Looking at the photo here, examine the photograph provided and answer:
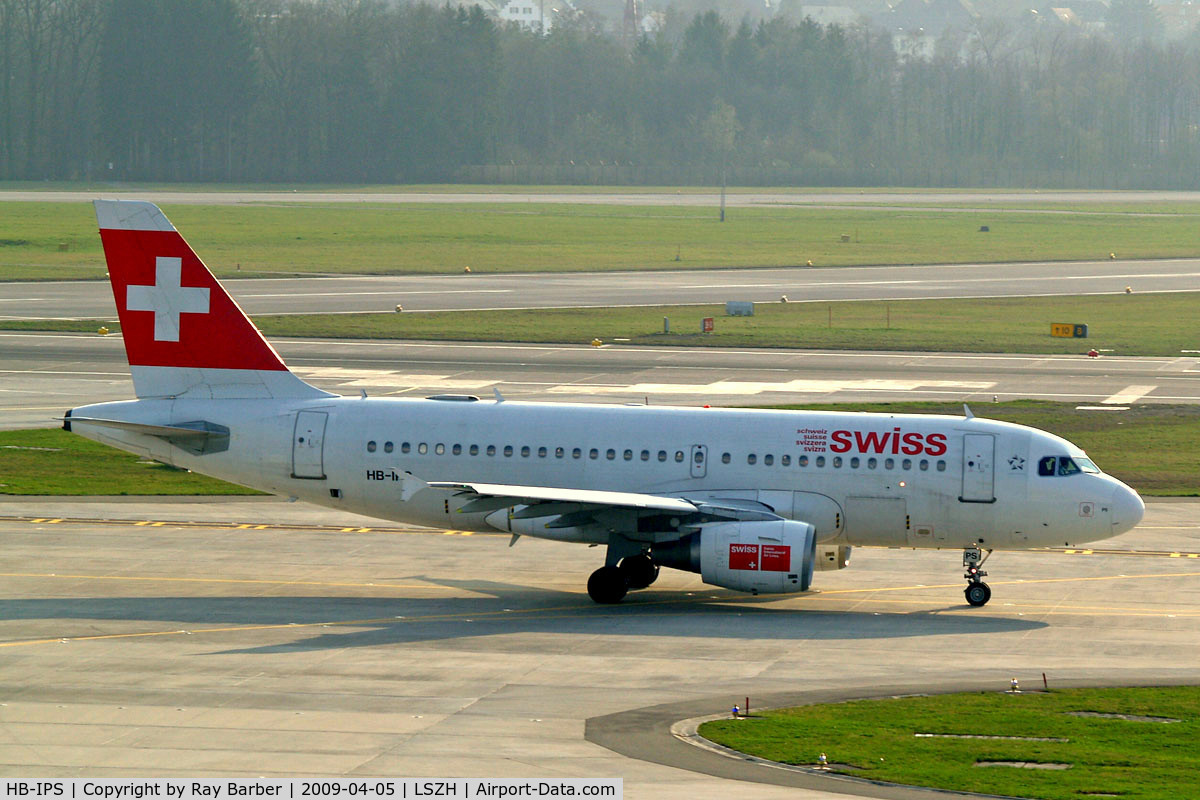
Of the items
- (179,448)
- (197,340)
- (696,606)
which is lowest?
(696,606)

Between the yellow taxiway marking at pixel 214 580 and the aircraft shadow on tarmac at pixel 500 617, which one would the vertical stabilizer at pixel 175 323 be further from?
the aircraft shadow on tarmac at pixel 500 617

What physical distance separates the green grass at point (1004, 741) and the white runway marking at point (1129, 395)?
41214mm

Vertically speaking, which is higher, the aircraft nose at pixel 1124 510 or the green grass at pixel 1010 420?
the aircraft nose at pixel 1124 510

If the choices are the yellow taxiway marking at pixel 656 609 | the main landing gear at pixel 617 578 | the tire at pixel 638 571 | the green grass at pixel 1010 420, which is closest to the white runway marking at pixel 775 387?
the green grass at pixel 1010 420

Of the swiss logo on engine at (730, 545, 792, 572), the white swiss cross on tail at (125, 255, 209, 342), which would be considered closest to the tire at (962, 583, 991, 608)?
the swiss logo on engine at (730, 545, 792, 572)

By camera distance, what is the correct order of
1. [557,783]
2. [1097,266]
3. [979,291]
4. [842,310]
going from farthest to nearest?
[1097,266]
[979,291]
[842,310]
[557,783]

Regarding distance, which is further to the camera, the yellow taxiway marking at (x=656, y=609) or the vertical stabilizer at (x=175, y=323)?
the vertical stabilizer at (x=175, y=323)

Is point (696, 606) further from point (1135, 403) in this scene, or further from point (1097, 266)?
point (1097, 266)

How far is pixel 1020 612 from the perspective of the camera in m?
36.7

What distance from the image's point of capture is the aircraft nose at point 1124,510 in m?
36.9


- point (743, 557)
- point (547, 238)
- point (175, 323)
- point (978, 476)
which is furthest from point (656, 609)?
point (547, 238)

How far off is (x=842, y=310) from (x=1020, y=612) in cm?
6766

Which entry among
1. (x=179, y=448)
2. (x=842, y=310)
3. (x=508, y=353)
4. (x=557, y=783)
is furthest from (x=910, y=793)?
(x=842, y=310)

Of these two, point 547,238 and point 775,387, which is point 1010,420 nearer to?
point 775,387
